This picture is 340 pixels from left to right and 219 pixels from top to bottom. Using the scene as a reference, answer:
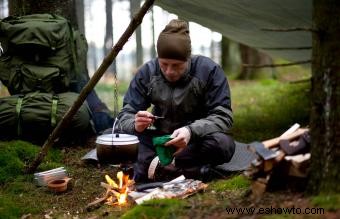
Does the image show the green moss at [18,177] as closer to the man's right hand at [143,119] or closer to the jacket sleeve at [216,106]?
the man's right hand at [143,119]

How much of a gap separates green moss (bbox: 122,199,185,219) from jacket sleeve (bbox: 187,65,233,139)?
3.23ft

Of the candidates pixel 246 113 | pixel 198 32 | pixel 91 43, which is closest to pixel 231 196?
pixel 246 113

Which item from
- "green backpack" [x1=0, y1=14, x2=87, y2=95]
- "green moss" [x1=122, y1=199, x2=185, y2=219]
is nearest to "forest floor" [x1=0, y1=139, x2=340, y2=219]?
"green moss" [x1=122, y1=199, x2=185, y2=219]

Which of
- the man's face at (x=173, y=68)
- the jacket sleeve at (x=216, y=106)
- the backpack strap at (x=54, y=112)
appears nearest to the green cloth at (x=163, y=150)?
the jacket sleeve at (x=216, y=106)

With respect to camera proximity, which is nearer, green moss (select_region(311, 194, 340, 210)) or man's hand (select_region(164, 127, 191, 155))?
green moss (select_region(311, 194, 340, 210))

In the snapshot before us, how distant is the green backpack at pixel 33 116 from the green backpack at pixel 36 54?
0.55ft

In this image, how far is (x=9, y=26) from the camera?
494 cm

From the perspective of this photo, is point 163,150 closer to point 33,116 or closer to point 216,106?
point 216,106

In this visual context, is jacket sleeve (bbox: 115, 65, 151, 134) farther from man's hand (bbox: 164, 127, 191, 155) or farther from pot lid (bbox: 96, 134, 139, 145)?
man's hand (bbox: 164, 127, 191, 155)

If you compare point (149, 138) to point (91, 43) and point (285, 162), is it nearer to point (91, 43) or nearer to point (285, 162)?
point (285, 162)

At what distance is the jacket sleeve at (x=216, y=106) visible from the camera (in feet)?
12.3

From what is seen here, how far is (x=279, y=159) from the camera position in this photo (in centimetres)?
259

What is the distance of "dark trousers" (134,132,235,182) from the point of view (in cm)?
382

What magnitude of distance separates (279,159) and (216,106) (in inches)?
53.1
